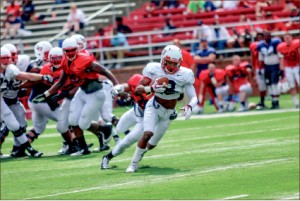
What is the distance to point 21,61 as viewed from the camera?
57.9 feet

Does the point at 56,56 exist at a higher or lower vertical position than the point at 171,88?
lower

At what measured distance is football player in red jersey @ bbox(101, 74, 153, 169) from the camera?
565 inches

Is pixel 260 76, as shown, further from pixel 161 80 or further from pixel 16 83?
pixel 161 80

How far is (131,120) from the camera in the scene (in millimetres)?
16141

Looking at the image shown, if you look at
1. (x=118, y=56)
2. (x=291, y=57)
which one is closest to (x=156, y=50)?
(x=118, y=56)

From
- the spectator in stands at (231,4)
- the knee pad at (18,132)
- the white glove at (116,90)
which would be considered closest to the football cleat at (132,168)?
the white glove at (116,90)

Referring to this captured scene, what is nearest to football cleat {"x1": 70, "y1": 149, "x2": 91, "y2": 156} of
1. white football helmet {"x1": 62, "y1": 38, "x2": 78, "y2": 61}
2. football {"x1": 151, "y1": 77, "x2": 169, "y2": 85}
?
white football helmet {"x1": 62, "y1": 38, "x2": 78, "y2": 61}

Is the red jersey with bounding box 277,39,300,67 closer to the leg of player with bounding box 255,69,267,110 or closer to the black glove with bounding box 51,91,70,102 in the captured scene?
the leg of player with bounding box 255,69,267,110

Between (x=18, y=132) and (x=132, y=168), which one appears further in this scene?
(x=18, y=132)

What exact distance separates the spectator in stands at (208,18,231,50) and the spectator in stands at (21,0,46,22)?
7.53 meters

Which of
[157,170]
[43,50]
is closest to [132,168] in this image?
[157,170]

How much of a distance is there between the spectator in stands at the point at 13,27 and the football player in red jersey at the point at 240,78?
944cm

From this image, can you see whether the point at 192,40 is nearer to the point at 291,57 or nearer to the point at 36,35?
the point at 291,57

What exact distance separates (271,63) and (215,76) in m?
1.35
